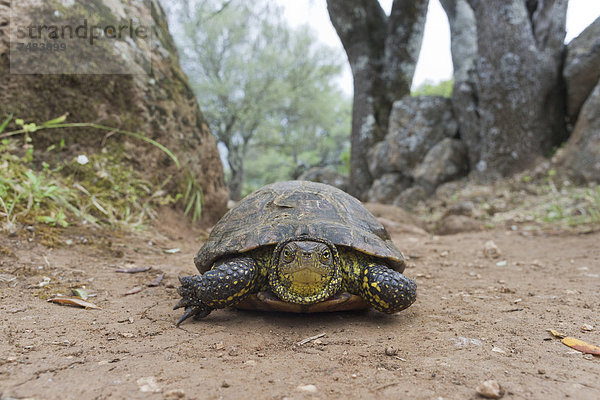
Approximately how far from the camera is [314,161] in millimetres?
26797

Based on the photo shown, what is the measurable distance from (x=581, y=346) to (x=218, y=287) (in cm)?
181

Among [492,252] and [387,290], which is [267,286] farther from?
[492,252]

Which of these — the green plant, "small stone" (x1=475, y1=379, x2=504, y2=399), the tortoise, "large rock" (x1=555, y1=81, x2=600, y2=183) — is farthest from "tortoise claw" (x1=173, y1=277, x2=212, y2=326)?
"large rock" (x1=555, y1=81, x2=600, y2=183)

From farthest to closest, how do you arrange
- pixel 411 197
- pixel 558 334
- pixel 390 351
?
1. pixel 411 197
2. pixel 558 334
3. pixel 390 351

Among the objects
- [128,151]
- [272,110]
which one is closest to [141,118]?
[128,151]

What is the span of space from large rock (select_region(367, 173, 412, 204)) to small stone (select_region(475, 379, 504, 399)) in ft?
29.5

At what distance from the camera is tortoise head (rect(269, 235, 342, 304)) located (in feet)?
6.65

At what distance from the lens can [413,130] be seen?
Result: 9.93m

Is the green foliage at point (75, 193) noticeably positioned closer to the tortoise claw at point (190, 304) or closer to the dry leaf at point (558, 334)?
the tortoise claw at point (190, 304)

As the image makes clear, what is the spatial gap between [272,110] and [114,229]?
65.8ft

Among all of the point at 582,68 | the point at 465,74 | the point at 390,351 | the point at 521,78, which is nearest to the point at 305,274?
the point at 390,351

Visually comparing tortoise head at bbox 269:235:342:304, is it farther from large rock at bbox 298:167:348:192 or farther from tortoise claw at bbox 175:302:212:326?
large rock at bbox 298:167:348:192

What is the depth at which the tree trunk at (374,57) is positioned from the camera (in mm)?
10273

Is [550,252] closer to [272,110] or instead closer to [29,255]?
[29,255]
